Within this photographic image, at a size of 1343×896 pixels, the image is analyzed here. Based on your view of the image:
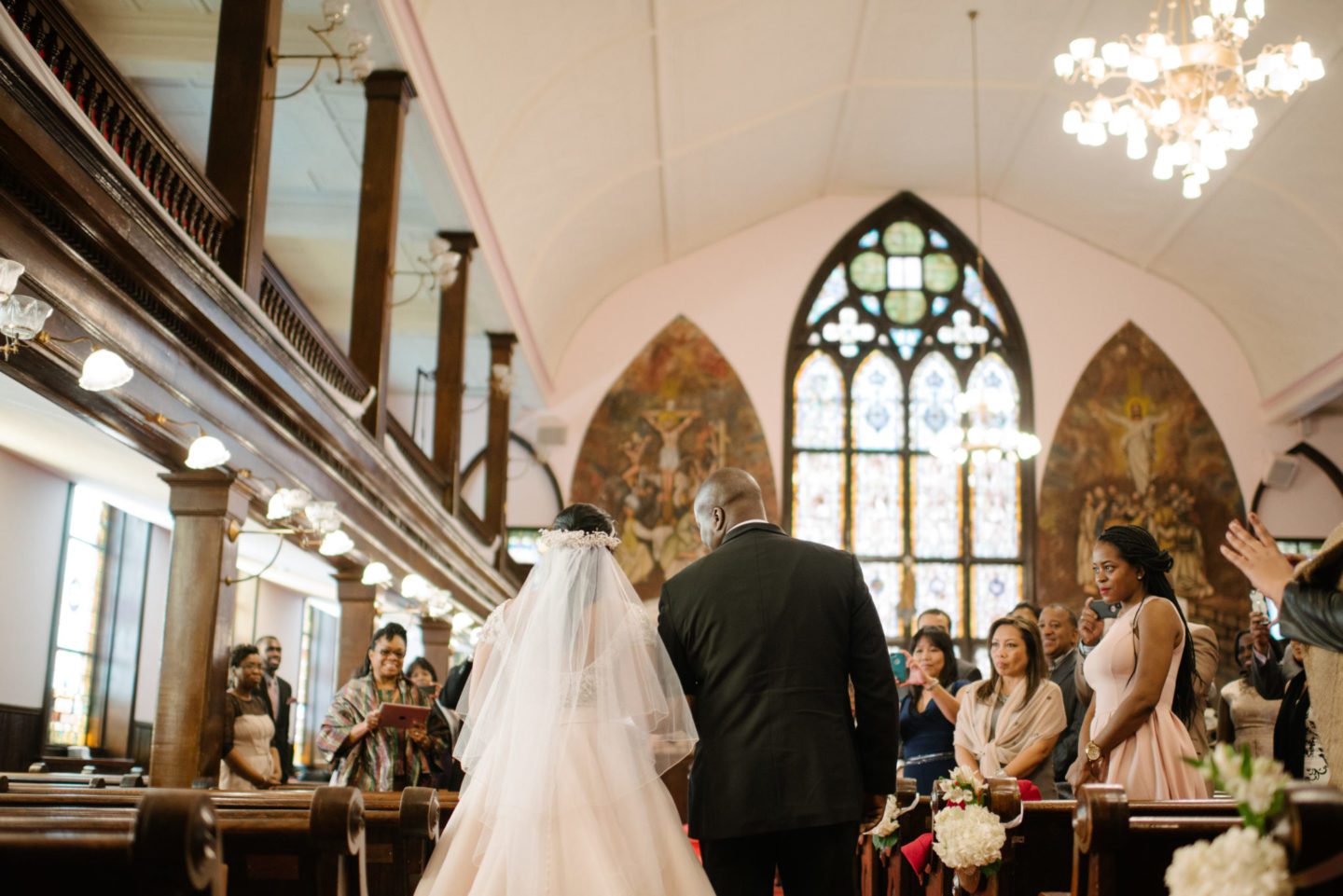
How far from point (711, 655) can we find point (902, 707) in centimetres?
378

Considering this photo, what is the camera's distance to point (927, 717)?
7.70 m

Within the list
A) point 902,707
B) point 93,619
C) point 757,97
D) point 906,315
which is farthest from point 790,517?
point 902,707

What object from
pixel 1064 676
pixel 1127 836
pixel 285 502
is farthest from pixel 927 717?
pixel 1127 836

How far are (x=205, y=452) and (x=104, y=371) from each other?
4.68 ft

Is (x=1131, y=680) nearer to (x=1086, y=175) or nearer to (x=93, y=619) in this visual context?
(x=93, y=619)

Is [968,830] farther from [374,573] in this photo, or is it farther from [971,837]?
[374,573]

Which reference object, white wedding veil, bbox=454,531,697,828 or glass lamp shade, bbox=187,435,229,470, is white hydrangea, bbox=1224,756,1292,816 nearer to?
white wedding veil, bbox=454,531,697,828

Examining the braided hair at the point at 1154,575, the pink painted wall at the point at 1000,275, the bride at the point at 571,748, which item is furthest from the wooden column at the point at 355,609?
the braided hair at the point at 1154,575

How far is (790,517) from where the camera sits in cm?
1962

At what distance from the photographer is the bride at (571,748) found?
14.3ft

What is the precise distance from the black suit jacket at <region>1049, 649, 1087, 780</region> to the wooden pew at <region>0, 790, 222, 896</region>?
4441 mm

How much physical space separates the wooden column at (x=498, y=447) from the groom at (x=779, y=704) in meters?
12.5

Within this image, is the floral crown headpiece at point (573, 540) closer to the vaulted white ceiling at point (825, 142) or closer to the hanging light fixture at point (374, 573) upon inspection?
the hanging light fixture at point (374, 573)

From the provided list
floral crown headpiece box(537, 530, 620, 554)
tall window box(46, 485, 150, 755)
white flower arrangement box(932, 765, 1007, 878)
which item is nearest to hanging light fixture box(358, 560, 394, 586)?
Answer: tall window box(46, 485, 150, 755)
